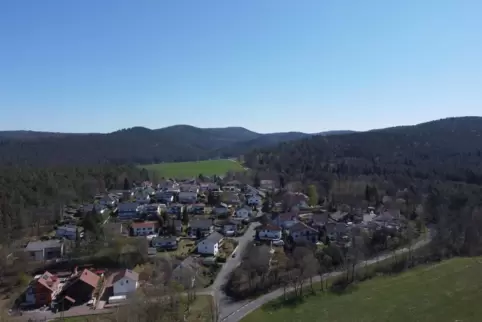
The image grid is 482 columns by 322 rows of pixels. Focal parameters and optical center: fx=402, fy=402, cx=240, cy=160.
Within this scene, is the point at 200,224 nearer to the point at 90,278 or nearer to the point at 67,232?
the point at 67,232

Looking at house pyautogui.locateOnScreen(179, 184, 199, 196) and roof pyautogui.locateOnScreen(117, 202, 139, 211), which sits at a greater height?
house pyautogui.locateOnScreen(179, 184, 199, 196)

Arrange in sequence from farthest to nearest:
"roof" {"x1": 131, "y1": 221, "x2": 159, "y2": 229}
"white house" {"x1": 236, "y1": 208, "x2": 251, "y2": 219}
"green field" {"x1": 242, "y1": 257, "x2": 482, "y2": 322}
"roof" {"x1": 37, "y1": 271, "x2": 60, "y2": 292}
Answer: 1. "white house" {"x1": 236, "y1": 208, "x2": 251, "y2": 219}
2. "roof" {"x1": 131, "y1": 221, "x2": 159, "y2": 229}
3. "roof" {"x1": 37, "y1": 271, "x2": 60, "y2": 292}
4. "green field" {"x1": 242, "y1": 257, "x2": 482, "y2": 322}

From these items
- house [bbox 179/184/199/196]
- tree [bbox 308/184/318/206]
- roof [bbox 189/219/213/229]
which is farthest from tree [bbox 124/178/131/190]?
tree [bbox 308/184/318/206]

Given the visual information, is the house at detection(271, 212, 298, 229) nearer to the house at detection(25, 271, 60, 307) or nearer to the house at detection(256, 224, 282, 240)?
the house at detection(256, 224, 282, 240)

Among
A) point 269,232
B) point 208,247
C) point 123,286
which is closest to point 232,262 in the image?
point 208,247

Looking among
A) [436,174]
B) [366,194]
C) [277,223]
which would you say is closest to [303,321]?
[277,223]

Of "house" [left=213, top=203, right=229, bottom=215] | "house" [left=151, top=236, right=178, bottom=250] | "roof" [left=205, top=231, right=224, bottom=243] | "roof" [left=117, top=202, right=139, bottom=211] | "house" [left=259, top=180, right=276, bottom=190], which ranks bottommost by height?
"house" [left=151, top=236, right=178, bottom=250]
